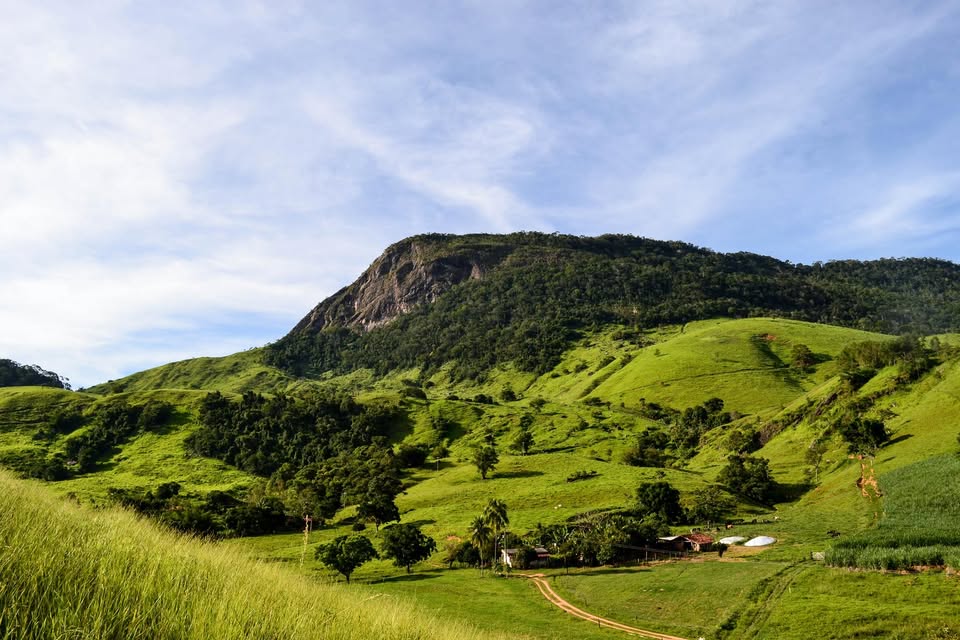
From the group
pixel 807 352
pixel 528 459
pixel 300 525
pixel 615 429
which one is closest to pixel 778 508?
pixel 528 459

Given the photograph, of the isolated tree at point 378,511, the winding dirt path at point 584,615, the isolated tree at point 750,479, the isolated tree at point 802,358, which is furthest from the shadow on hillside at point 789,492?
the isolated tree at point 802,358

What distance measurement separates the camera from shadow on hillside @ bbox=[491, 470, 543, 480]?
10664 cm

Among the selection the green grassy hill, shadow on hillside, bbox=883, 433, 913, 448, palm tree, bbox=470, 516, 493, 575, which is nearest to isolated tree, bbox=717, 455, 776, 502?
the green grassy hill

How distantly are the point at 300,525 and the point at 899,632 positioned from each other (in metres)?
84.7

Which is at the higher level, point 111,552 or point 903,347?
point 903,347

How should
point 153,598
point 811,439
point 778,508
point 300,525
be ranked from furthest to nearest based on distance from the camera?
point 811,439, point 300,525, point 778,508, point 153,598

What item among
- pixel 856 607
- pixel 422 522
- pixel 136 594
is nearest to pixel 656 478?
pixel 422 522

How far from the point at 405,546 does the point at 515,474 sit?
4492cm

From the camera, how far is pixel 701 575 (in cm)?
5062

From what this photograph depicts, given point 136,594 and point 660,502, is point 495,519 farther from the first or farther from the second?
point 136,594

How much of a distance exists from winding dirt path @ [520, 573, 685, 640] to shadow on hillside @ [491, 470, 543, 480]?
45.5m

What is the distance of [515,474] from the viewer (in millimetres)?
108250

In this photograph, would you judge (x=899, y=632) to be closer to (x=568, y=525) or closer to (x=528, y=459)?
(x=568, y=525)

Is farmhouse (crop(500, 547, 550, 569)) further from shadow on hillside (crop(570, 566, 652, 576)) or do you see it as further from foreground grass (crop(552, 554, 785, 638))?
foreground grass (crop(552, 554, 785, 638))
